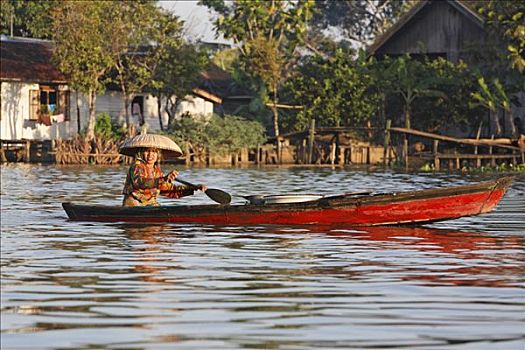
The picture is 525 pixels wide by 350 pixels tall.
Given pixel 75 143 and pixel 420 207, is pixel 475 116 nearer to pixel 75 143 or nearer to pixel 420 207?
pixel 75 143

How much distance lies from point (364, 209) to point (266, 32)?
3646 cm

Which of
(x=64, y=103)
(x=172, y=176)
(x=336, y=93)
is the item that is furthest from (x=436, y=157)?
(x=172, y=176)

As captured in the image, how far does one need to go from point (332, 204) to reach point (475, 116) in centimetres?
3035

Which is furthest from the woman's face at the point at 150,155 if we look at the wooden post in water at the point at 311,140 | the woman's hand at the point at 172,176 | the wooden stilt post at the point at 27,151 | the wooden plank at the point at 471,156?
the wooden stilt post at the point at 27,151

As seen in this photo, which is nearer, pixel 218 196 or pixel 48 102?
pixel 218 196

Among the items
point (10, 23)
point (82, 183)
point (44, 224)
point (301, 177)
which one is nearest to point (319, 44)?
point (10, 23)

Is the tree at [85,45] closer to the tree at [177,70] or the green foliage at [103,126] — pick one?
the green foliage at [103,126]

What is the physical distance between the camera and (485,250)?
51.5ft

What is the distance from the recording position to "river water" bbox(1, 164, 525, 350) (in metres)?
8.92

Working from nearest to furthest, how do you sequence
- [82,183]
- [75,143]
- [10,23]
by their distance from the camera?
[82,183] → [75,143] → [10,23]

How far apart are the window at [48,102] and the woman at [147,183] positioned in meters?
30.7

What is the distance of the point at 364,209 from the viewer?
18078 millimetres

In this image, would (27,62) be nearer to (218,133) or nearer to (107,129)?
(107,129)

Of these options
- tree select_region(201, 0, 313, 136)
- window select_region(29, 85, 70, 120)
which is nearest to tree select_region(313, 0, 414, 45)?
tree select_region(201, 0, 313, 136)
